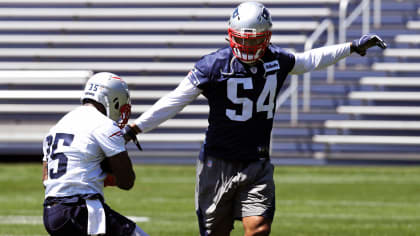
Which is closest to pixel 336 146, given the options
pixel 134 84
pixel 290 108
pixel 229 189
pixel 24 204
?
pixel 290 108

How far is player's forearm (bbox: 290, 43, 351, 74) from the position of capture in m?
5.86

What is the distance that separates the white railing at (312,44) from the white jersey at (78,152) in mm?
14627

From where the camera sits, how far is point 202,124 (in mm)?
19062

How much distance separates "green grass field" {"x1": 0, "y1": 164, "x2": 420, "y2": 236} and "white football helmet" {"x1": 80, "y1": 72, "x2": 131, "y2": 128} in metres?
3.99

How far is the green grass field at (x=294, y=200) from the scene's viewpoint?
30.2 feet

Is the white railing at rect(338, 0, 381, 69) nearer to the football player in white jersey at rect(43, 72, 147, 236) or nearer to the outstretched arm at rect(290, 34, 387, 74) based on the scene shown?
the outstretched arm at rect(290, 34, 387, 74)

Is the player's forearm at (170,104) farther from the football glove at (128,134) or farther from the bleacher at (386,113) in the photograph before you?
the bleacher at (386,113)

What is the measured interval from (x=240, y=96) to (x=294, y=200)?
22.4 feet

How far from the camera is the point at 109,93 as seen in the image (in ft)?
15.7

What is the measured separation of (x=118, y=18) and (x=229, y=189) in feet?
54.3

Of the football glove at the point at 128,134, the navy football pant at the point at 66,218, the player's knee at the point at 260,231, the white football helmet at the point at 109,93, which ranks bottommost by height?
the player's knee at the point at 260,231

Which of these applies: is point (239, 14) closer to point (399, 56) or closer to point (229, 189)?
point (229, 189)

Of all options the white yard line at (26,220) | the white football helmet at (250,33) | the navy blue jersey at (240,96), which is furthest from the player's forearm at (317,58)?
the white yard line at (26,220)

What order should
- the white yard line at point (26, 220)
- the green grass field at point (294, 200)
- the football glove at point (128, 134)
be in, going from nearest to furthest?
the football glove at point (128, 134) → the green grass field at point (294, 200) → the white yard line at point (26, 220)
